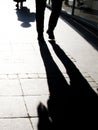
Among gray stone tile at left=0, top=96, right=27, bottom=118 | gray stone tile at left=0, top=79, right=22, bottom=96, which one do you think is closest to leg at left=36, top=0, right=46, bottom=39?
gray stone tile at left=0, top=79, right=22, bottom=96

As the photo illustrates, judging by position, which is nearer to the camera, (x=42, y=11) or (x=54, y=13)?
(x=42, y=11)

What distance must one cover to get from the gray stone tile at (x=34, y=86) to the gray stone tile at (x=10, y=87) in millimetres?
83

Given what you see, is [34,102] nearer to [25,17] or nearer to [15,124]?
[15,124]

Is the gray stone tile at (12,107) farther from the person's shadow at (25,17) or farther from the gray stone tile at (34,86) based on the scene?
the person's shadow at (25,17)

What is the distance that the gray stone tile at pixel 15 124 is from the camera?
12.1 ft

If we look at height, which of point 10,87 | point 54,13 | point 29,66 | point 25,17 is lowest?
point 25,17

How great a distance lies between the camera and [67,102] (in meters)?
4.44

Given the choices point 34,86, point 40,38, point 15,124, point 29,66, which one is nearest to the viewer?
point 15,124

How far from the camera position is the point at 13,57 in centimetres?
618

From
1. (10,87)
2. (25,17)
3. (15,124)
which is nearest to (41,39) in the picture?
(10,87)

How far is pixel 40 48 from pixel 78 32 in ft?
7.12

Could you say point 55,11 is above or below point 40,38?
above

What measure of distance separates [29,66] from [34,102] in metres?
1.46

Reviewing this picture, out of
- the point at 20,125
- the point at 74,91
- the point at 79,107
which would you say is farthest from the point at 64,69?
the point at 20,125
